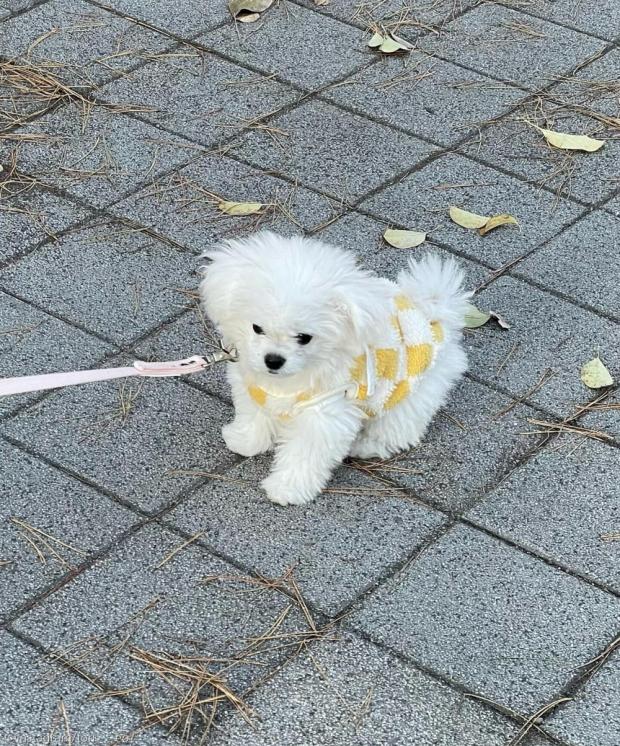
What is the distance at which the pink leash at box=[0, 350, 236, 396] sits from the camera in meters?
2.96

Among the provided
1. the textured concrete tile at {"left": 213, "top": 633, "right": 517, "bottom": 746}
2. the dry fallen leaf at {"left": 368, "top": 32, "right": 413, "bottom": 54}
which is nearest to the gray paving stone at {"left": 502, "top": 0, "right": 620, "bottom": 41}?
the dry fallen leaf at {"left": 368, "top": 32, "right": 413, "bottom": 54}

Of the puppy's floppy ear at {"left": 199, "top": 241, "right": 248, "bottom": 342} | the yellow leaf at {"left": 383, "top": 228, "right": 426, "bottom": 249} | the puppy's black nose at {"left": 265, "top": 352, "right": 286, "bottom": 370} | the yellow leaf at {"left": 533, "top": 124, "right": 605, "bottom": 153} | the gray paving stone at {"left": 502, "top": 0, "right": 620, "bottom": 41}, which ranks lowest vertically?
the yellow leaf at {"left": 383, "top": 228, "right": 426, "bottom": 249}

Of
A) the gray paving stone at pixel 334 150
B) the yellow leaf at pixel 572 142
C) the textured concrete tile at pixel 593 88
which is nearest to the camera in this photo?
the gray paving stone at pixel 334 150

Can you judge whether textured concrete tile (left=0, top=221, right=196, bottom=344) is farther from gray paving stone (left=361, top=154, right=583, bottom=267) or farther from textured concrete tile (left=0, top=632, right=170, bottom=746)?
textured concrete tile (left=0, top=632, right=170, bottom=746)

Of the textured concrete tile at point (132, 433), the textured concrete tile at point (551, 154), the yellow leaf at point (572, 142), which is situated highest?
the yellow leaf at point (572, 142)

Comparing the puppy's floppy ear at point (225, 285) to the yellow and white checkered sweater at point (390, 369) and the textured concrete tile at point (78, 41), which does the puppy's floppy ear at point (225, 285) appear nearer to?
the yellow and white checkered sweater at point (390, 369)

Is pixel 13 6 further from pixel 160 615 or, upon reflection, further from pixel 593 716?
pixel 593 716

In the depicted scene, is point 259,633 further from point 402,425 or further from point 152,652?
point 402,425

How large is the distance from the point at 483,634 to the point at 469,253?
1.54 meters

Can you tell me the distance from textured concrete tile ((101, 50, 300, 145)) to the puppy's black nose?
1.78 m

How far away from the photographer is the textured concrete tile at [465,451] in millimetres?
3225

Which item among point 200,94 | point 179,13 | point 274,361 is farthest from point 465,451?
point 179,13

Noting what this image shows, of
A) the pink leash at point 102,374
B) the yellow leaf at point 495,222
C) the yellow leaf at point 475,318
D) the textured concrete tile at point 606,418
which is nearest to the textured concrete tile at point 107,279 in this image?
the pink leash at point 102,374

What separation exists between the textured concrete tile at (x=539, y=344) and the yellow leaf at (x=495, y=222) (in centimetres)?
25
